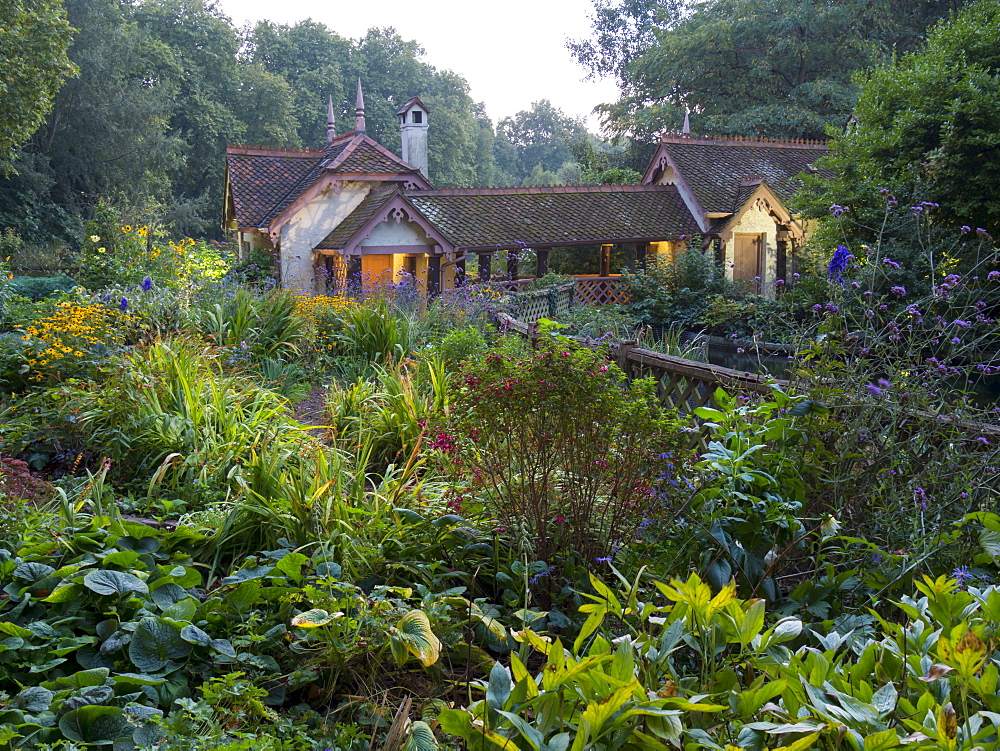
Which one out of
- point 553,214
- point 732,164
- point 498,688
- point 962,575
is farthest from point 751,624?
point 732,164

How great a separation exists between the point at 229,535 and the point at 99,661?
1.22 meters

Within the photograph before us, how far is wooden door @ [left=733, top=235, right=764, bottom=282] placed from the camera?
23.6 m

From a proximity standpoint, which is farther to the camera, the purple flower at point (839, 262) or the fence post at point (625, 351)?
the fence post at point (625, 351)

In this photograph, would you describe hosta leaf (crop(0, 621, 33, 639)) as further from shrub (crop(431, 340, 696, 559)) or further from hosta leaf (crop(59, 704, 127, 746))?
shrub (crop(431, 340, 696, 559))

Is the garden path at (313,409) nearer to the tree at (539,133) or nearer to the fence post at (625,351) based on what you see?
the fence post at (625,351)

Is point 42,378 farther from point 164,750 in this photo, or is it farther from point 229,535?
point 164,750

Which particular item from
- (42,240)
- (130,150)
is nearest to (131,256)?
(42,240)

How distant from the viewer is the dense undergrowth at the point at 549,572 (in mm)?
1659

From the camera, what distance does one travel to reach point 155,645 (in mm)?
2584

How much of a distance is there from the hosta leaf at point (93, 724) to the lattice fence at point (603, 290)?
731 inches

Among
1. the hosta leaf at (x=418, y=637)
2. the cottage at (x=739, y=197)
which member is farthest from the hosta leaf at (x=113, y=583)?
the cottage at (x=739, y=197)

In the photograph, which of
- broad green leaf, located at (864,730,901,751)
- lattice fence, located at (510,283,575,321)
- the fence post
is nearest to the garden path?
the fence post

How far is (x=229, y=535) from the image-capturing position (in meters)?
3.81

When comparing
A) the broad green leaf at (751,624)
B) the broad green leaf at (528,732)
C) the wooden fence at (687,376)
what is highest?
the wooden fence at (687,376)
